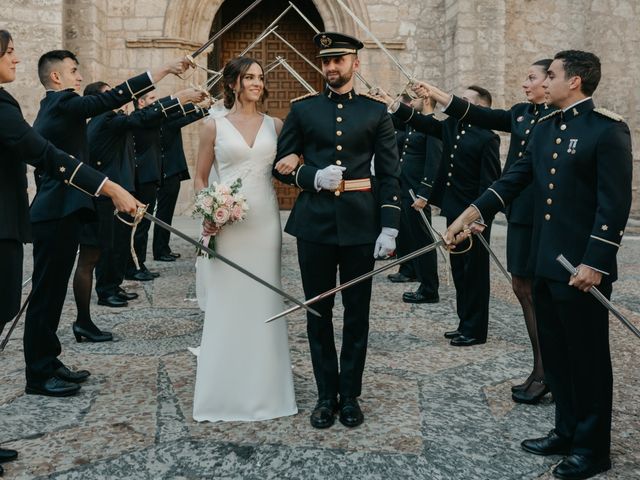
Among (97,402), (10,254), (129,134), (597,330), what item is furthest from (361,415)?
(129,134)

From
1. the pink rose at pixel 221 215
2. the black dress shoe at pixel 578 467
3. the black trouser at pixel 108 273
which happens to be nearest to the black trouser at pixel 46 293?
the pink rose at pixel 221 215

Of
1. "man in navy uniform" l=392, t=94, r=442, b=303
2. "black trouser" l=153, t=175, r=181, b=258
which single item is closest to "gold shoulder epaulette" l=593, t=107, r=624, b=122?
"man in navy uniform" l=392, t=94, r=442, b=303

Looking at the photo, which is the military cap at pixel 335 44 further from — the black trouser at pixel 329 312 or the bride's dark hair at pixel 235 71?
the black trouser at pixel 329 312

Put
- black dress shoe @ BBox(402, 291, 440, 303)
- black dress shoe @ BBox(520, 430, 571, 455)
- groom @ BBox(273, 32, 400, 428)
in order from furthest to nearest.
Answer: black dress shoe @ BBox(402, 291, 440, 303)
groom @ BBox(273, 32, 400, 428)
black dress shoe @ BBox(520, 430, 571, 455)

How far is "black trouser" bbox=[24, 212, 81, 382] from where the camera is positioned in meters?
3.87

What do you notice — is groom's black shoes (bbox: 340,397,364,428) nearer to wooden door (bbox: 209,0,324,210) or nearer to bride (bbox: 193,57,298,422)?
bride (bbox: 193,57,298,422)

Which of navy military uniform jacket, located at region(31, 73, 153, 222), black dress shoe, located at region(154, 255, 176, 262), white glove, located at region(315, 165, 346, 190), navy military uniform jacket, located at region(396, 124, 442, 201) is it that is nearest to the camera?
white glove, located at region(315, 165, 346, 190)

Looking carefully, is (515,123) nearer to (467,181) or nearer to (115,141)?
(467,181)

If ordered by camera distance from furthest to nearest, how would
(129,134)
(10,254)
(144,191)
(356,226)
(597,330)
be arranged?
(144,191) → (129,134) → (356,226) → (10,254) → (597,330)

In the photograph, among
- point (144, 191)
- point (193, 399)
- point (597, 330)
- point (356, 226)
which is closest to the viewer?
point (597, 330)

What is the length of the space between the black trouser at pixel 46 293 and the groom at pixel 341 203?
1.44 meters

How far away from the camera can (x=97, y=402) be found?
12.1 ft

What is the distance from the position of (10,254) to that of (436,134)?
129 inches

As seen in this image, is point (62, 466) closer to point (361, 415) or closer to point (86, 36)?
point (361, 415)
